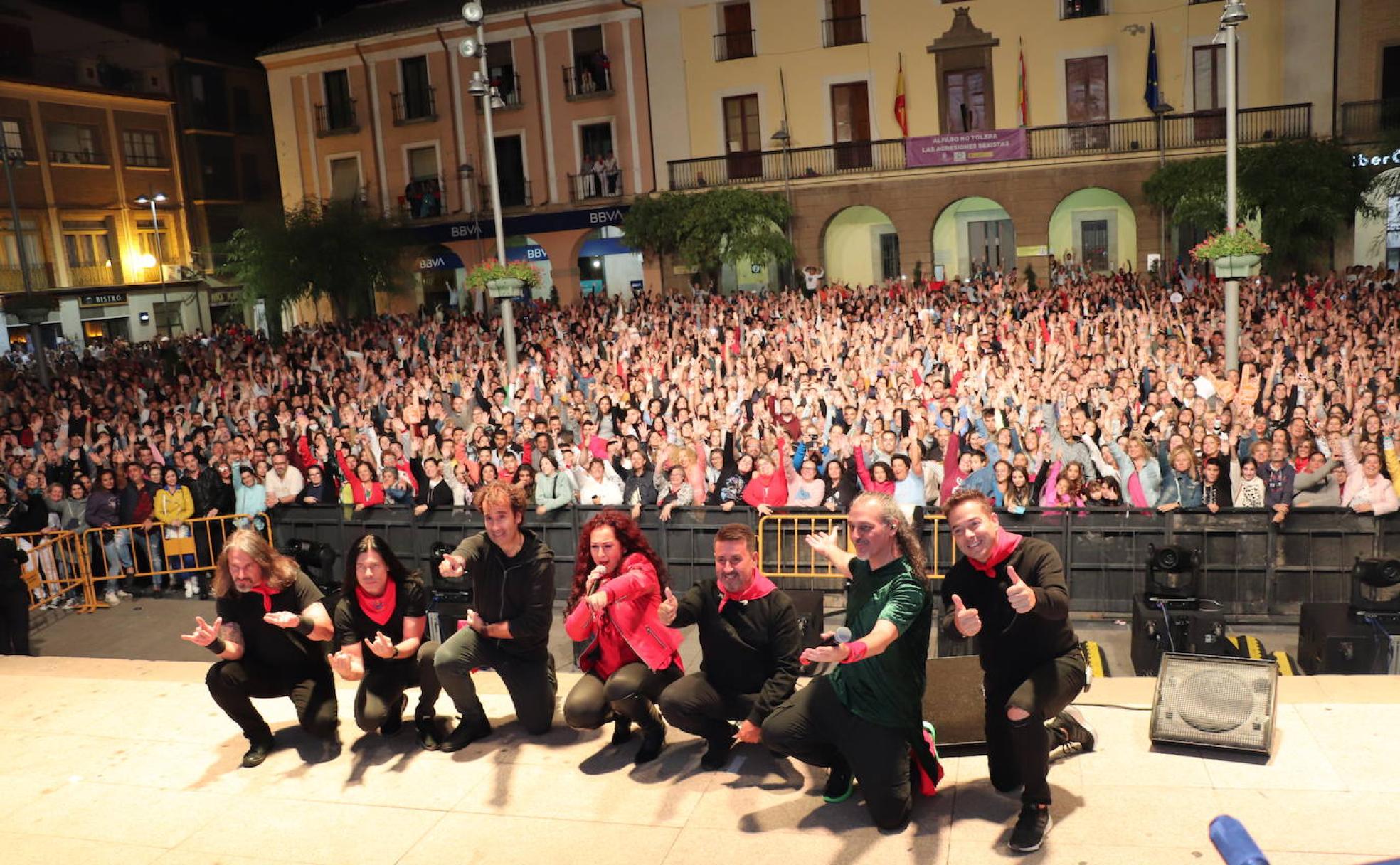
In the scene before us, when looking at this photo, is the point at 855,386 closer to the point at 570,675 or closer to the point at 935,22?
the point at 570,675

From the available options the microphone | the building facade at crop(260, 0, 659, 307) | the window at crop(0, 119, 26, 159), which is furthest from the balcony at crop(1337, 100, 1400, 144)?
the window at crop(0, 119, 26, 159)

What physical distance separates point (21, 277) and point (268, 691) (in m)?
43.8

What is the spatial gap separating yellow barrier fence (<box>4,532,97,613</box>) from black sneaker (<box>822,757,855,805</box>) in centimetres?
963

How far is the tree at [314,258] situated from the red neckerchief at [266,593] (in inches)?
965

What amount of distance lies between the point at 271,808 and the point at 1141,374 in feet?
38.1

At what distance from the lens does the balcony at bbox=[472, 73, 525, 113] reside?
34.7 metres

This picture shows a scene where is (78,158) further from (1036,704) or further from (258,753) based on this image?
(1036,704)

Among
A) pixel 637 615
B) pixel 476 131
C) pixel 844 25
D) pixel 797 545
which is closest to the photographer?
pixel 637 615

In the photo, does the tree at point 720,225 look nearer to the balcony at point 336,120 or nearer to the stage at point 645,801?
the balcony at point 336,120

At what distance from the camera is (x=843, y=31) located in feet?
103

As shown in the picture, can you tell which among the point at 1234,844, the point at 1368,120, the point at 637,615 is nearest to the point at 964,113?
the point at 1368,120

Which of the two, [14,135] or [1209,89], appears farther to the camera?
[14,135]

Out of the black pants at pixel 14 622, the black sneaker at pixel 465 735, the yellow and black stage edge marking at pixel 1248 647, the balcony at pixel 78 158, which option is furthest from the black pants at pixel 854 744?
the balcony at pixel 78 158

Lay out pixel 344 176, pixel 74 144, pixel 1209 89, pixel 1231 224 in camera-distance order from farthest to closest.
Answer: pixel 74 144 → pixel 344 176 → pixel 1209 89 → pixel 1231 224
